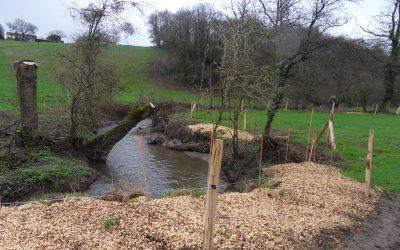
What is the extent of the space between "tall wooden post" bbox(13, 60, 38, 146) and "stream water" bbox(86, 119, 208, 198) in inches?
111

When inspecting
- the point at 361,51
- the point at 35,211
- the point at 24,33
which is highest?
the point at 24,33

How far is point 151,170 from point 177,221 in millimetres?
8362

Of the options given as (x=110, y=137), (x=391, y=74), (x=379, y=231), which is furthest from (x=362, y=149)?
(x=391, y=74)

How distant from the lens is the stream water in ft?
41.4

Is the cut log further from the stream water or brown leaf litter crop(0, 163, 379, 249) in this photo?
brown leaf litter crop(0, 163, 379, 249)

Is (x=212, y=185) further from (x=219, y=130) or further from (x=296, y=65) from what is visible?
(x=296, y=65)

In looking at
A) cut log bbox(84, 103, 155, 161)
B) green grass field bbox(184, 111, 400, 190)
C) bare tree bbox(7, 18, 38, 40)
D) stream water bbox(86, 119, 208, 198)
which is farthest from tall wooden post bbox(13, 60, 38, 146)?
bare tree bbox(7, 18, 38, 40)

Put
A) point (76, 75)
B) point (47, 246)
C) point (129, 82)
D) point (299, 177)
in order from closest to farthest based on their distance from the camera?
1. point (47, 246)
2. point (299, 177)
3. point (76, 75)
4. point (129, 82)

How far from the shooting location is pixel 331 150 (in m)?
16.9

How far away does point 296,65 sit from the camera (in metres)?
26.9

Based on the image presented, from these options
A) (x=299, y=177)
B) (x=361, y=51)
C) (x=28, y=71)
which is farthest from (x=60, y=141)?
(x=361, y=51)

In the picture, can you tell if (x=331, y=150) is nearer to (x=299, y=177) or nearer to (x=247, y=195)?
(x=299, y=177)

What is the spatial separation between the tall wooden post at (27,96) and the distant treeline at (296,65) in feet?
38.7

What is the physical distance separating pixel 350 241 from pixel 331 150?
9462mm
